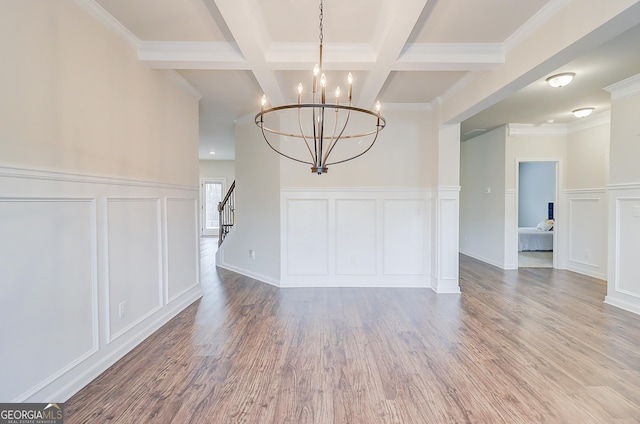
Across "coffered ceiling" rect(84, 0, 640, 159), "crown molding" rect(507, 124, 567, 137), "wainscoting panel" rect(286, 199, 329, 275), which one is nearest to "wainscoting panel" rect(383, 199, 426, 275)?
"wainscoting panel" rect(286, 199, 329, 275)

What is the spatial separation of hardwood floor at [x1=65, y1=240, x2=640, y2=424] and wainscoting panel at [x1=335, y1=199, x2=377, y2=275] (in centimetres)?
74

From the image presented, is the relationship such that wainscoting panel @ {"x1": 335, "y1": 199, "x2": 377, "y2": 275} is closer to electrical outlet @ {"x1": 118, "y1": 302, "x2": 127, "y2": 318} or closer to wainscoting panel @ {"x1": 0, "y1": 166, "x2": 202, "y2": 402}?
wainscoting panel @ {"x1": 0, "y1": 166, "x2": 202, "y2": 402}

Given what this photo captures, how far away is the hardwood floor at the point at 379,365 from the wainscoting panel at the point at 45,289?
327 mm

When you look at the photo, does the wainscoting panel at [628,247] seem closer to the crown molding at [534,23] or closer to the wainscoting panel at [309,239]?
the crown molding at [534,23]

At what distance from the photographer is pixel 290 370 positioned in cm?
228

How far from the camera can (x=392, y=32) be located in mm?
2273

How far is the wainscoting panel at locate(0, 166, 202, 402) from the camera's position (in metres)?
1.62

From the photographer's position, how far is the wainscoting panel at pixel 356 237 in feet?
15.1

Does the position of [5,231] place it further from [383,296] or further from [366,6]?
[383,296]

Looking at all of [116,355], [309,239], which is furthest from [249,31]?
[309,239]

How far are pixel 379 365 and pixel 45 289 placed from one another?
2256mm

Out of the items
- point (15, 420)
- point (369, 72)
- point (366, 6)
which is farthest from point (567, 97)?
point (15, 420)

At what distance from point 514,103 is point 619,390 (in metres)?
3.72

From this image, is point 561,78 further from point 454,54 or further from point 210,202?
point 210,202
